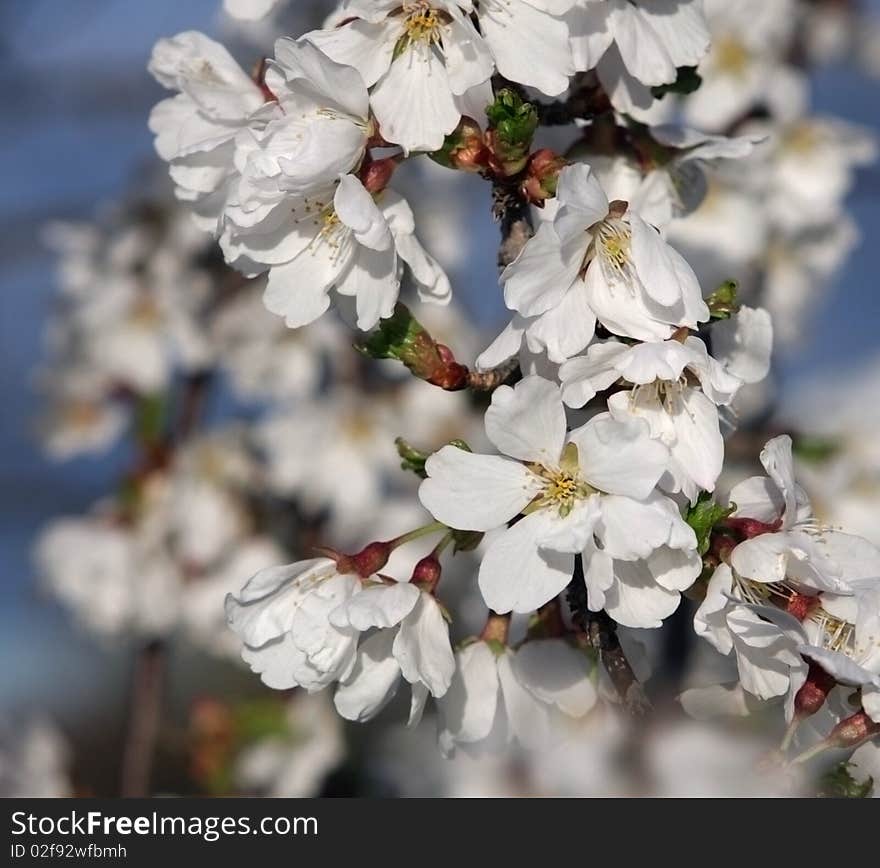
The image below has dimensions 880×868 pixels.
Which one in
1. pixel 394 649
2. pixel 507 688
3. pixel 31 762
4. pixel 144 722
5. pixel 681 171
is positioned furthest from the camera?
pixel 31 762

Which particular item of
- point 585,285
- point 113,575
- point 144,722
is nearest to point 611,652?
point 585,285

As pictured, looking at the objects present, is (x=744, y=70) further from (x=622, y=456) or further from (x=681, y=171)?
(x=622, y=456)

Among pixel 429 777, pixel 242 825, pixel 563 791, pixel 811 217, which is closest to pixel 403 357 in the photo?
pixel 563 791

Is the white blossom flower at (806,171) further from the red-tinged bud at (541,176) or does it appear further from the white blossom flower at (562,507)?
the white blossom flower at (562,507)

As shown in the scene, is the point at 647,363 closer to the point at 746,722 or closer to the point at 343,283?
the point at 343,283

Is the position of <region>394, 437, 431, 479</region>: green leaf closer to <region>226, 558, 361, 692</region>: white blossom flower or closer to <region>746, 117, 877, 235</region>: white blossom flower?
<region>226, 558, 361, 692</region>: white blossom flower

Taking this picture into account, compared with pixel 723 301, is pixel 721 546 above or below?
below

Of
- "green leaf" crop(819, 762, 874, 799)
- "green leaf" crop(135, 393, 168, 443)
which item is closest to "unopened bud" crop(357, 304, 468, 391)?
"green leaf" crop(819, 762, 874, 799)
